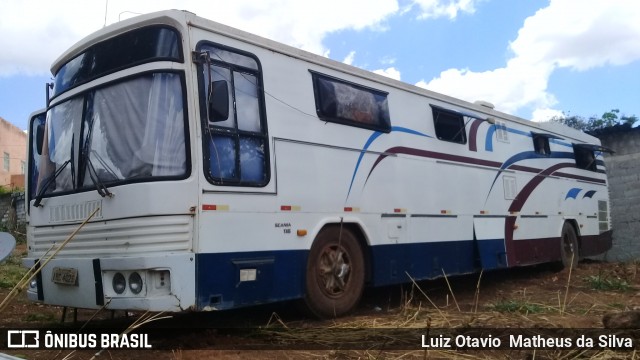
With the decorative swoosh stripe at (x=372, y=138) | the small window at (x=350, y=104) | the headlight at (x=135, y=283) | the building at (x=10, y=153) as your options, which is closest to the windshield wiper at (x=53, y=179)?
the headlight at (x=135, y=283)

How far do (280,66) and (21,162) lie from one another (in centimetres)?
3951

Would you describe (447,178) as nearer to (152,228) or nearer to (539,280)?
(539,280)

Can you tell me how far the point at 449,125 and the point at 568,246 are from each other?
17.1 ft

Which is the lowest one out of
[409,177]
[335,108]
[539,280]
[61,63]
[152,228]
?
[539,280]

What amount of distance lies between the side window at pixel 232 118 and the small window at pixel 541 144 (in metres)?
7.18

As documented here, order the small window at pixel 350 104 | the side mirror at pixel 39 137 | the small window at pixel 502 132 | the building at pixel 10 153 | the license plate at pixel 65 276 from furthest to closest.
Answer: the building at pixel 10 153, the small window at pixel 502 132, the side mirror at pixel 39 137, the small window at pixel 350 104, the license plate at pixel 65 276

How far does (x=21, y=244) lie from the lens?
1730 cm

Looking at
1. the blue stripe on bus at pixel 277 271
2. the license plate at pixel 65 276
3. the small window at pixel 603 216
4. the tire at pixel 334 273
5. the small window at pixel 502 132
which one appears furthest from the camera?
the small window at pixel 603 216

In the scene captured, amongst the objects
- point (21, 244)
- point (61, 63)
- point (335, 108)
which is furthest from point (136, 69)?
point (21, 244)

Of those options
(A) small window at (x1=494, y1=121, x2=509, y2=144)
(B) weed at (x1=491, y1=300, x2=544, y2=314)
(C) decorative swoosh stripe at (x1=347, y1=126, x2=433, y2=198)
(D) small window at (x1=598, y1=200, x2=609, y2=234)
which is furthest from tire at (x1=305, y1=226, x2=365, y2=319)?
(D) small window at (x1=598, y1=200, x2=609, y2=234)

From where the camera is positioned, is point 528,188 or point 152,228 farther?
point 528,188

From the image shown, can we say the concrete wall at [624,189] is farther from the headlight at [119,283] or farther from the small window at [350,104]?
the headlight at [119,283]

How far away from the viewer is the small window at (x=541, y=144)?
10820 mm

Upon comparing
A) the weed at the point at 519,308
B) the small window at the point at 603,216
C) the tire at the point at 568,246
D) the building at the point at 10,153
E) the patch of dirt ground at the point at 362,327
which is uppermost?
A: the building at the point at 10,153
